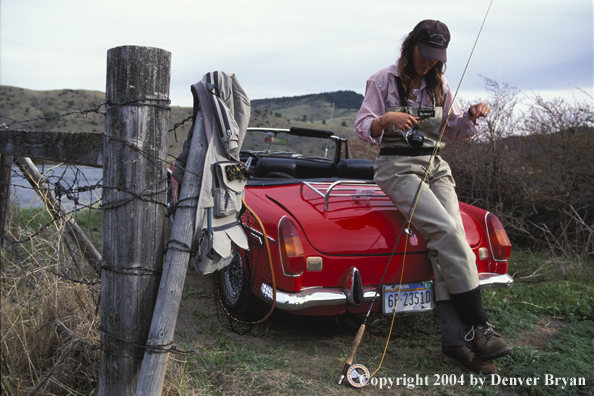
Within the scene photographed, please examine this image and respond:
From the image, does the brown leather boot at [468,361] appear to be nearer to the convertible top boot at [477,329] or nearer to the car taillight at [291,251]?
the convertible top boot at [477,329]

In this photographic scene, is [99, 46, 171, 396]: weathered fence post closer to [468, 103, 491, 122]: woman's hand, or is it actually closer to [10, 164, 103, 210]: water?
[10, 164, 103, 210]: water

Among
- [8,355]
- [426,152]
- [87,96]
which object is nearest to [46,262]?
[8,355]

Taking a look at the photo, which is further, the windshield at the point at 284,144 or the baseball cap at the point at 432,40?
the windshield at the point at 284,144

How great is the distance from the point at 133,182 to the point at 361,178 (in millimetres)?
2688

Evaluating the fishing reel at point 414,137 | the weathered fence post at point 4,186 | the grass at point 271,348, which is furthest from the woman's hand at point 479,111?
the weathered fence post at point 4,186

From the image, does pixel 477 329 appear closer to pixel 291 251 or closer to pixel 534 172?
pixel 291 251

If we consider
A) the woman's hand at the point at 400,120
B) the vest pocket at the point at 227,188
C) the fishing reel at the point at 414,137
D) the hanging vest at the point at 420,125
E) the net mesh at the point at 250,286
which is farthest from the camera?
the hanging vest at the point at 420,125

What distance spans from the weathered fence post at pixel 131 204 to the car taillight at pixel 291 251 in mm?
1101

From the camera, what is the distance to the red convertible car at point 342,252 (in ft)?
9.58

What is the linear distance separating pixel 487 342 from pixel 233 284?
1.94 m

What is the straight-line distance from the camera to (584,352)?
3168 millimetres

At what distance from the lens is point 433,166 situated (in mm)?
3314

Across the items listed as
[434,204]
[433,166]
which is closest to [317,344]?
[434,204]

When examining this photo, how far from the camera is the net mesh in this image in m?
3.03
